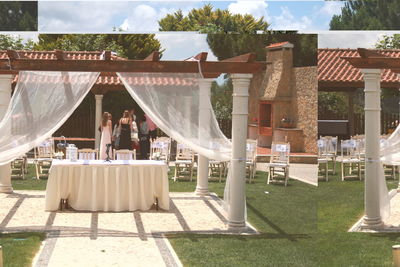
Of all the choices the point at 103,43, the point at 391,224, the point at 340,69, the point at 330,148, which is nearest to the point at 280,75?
the point at 103,43

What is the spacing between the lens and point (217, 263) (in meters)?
6.88

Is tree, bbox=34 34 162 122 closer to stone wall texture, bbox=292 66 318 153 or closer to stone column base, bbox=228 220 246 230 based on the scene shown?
stone wall texture, bbox=292 66 318 153

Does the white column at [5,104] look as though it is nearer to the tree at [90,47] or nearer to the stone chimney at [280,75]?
the tree at [90,47]

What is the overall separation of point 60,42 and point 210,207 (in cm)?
799

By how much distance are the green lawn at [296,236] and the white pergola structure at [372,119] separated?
0.38m

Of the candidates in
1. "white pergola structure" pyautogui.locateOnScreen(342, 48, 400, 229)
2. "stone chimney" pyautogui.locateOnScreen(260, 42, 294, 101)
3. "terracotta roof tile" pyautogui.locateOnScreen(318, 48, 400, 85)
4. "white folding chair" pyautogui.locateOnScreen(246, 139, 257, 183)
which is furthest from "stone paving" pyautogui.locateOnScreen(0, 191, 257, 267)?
"stone chimney" pyautogui.locateOnScreen(260, 42, 294, 101)

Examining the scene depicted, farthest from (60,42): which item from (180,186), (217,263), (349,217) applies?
(217,263)

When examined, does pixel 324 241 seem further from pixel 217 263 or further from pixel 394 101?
pixel 394 101

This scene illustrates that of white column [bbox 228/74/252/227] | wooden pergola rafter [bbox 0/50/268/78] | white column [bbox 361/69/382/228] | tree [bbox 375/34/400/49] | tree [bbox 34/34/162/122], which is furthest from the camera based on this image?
tree [bbox 34/34/162/122]

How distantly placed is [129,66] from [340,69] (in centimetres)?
527

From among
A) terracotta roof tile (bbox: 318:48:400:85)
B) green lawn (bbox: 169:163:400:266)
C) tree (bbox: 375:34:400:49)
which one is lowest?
green lawn (bbox: 169:163:400:266)

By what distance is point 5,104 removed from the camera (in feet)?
33.9

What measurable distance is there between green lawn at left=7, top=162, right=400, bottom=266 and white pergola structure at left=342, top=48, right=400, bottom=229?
0.38 meters

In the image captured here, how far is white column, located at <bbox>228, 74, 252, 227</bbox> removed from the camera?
834cm
